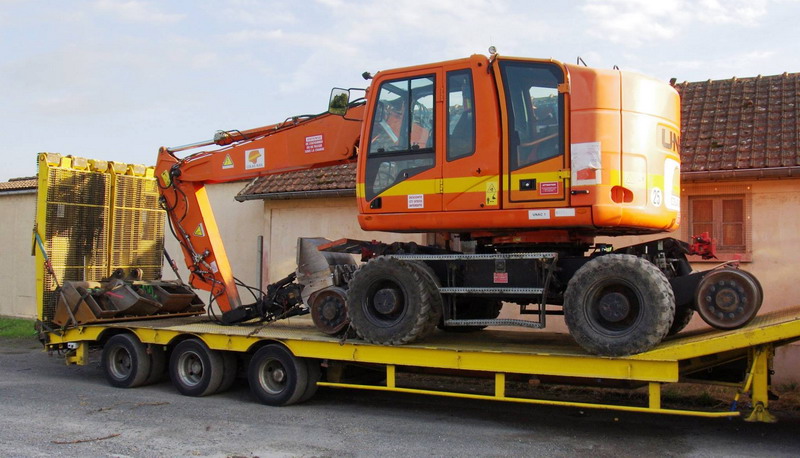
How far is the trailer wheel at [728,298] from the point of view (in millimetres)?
6691

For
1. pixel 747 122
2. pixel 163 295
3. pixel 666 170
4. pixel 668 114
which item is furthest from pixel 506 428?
pixel 747 122

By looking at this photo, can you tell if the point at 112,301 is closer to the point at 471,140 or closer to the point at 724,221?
the point at 471,140

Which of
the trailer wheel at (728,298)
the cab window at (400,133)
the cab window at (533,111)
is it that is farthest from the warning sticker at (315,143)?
the trailer wheel at (728,298)

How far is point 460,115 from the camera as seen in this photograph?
7.80m

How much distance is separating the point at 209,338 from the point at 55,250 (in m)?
3.51

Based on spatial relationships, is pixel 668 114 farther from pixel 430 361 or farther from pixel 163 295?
pixel 163 295

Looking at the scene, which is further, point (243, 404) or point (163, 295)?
point (163, 295)

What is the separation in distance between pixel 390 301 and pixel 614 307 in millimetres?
2348

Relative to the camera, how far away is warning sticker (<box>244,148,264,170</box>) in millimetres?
9906

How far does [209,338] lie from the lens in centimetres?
945

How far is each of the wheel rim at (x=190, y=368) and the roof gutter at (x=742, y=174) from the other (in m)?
7.19

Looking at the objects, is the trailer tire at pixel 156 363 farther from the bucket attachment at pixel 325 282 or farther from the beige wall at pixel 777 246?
the beige wall at pixel 777 246

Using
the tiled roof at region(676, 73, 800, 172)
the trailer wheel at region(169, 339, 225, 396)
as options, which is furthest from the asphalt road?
the tiled roof at region(676, 73, 800, 172)

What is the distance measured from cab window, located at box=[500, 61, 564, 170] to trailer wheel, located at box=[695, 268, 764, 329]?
6.02 feet
